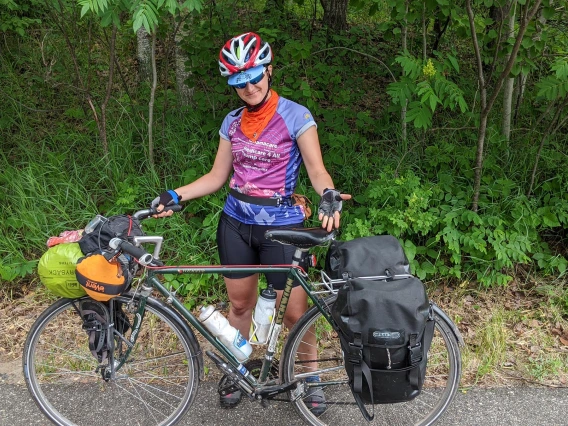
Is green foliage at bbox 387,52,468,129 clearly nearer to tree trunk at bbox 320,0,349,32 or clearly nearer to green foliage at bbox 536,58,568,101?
green foliage at bbox 536,58,568,101

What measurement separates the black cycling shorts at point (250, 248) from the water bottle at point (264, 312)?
101 mm

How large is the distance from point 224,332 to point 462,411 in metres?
1.42

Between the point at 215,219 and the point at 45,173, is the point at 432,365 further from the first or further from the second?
the point at 45,173

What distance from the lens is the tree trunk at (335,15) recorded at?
20.5ft

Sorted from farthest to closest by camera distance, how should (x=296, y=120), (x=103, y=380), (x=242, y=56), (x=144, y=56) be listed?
(x=144, y=56) < (x=103, y=380) < (x=296, y=120) < (x=242, y=56)

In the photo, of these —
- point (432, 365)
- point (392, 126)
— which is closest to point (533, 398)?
point (432, 365)

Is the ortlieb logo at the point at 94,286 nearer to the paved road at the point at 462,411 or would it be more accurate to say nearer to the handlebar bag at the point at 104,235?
the handlebar bag at the point at 104,235

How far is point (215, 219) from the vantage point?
13.2 feet

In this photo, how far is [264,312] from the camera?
100 inches

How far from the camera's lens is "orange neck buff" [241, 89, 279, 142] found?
2500 millimetres

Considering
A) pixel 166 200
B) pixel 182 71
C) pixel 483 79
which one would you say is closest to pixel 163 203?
pixel 166 200

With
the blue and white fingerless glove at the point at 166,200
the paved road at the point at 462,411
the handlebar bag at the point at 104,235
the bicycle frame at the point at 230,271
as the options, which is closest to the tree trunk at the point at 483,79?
the paved road at the point at 462,411

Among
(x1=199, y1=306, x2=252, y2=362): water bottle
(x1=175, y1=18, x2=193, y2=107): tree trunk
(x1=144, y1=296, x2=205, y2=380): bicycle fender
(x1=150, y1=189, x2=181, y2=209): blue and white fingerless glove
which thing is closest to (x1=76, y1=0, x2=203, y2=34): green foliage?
(x1=150, y1=189, x2=181, y2=209): blue and white fingerless glove

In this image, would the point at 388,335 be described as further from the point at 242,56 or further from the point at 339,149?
the point at 339,149
